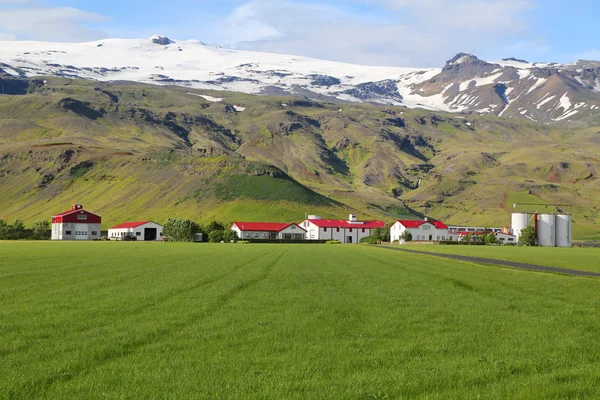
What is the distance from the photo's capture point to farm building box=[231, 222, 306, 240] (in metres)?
189

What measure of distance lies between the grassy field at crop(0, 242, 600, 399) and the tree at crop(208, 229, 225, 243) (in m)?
137

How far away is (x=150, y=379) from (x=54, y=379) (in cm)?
191

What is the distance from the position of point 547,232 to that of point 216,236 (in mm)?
96574

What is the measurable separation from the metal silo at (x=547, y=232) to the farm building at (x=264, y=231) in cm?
7503

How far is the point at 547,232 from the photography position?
174 meters

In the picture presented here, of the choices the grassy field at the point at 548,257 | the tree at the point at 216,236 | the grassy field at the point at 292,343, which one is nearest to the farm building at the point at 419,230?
the tree at the point at 216,236

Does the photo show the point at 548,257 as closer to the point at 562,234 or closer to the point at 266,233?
the point at 562,234

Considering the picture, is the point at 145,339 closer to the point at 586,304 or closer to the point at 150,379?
the point at 150,379

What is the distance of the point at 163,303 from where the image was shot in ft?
75.2

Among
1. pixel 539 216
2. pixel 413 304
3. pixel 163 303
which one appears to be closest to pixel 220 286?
pixel 163 303

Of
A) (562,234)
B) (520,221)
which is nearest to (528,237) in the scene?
(562,234)

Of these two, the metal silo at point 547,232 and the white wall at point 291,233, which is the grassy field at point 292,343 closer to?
the metal silo at point 547,232

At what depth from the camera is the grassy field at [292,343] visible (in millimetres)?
11719

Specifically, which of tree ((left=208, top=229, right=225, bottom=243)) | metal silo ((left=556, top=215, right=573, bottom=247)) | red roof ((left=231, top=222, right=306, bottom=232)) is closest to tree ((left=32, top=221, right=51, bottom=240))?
tree ((left=208, top=229, right=225, bottom=243))
